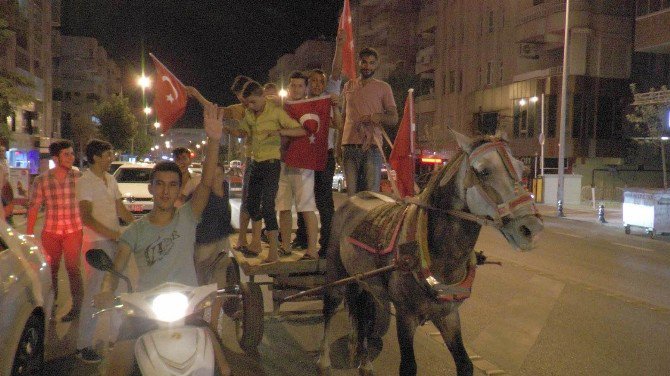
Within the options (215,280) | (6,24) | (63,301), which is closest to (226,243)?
(215,280)

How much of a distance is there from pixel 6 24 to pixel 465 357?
18.4 meters

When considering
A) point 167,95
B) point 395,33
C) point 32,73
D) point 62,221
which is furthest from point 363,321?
point 395,33

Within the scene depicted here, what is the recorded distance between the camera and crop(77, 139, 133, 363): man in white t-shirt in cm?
607

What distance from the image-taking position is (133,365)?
12.1ft

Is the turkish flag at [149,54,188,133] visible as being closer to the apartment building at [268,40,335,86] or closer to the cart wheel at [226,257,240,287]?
the cart wheel at [226,257,240,287]

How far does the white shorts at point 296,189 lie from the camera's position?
7.07m

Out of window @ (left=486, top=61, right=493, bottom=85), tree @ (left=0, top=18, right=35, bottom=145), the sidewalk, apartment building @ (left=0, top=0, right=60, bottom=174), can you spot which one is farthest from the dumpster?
apartment building @ (left=0, top=0, right=60, bottom=174)

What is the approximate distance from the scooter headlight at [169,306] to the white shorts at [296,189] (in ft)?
11.1

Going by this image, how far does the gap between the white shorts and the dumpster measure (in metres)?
13.7

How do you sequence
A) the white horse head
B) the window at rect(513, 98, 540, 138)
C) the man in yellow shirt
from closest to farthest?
the white horse head → the man in yellow shirt → the window at rect(513, 98, 540, 138)

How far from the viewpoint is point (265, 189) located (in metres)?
6.78

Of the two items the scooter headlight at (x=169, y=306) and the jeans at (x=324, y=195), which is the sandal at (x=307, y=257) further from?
the scooter headlight at (x=169, y=306)

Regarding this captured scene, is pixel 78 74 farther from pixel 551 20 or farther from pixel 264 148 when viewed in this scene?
pixel 264 148

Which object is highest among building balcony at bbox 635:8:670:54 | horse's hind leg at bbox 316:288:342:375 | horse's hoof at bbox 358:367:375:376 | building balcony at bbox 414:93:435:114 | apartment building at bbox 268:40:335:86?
apartment building at bbox 268:40:335:86
